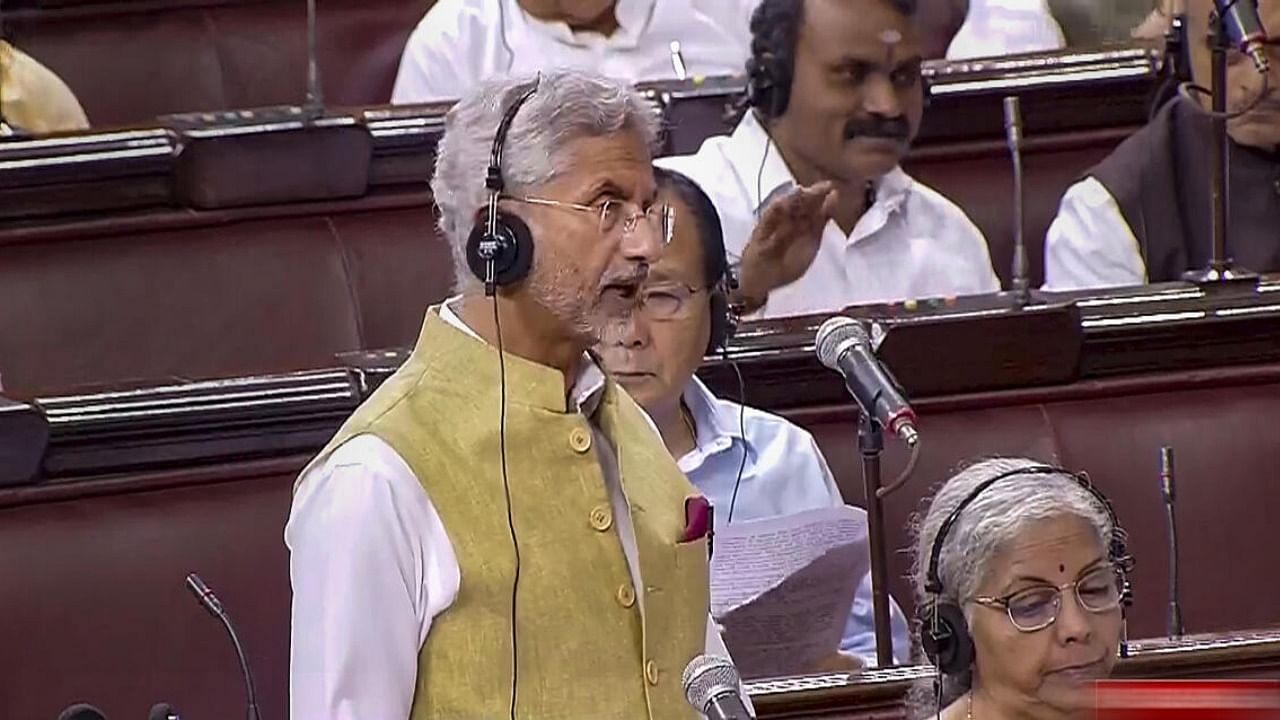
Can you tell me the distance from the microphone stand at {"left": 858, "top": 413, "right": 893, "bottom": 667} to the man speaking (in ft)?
0.72

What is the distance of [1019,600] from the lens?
1594 millimetres

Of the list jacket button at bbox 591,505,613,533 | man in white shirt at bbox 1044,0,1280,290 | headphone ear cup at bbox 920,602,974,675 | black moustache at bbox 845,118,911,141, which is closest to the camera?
jacket button at bbox 591,505,613,533

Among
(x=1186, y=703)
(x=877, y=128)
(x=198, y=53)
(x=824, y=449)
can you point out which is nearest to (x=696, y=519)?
(x=824, y=449)

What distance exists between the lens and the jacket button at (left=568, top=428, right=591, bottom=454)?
4.60ft

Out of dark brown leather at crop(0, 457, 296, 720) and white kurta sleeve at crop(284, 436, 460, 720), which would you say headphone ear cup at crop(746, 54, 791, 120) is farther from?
white kurta sleeve at crop(284, 436, 460, 720)

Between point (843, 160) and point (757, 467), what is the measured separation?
0.56 metres

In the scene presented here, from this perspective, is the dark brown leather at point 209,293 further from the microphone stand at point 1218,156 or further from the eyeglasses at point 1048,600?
the eyeglasses at point 1048,600

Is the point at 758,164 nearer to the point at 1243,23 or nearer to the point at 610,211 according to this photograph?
the point at 1243,23

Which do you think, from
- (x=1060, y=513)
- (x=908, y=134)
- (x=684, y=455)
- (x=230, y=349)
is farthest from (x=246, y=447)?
(x=908, y=134)

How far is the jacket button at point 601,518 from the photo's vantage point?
4.59 feet

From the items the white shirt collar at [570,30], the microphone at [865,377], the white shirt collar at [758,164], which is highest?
the white shirt collar at [570,30]

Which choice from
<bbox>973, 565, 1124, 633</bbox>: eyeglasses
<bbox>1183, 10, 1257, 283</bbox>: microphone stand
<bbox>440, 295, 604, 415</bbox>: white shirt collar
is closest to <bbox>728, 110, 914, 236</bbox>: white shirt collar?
<bbox>1183, 10, 1257, 283</bbox>: microphone stand

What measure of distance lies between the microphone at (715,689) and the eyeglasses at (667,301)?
87cm

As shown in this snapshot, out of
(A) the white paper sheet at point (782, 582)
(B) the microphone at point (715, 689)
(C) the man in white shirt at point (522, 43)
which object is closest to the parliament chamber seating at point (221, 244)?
(C) the man in white shirt at point (522, 43)
